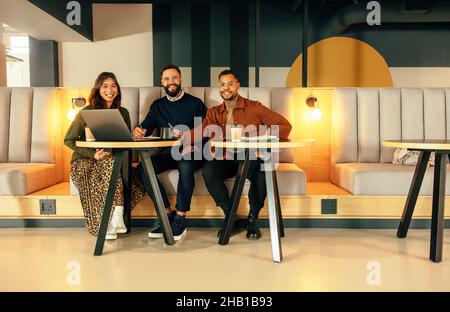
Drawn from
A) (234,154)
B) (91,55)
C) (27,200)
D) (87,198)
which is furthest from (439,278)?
(91,55)

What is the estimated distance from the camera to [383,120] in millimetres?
3492

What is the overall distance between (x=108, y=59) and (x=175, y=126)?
549 cm

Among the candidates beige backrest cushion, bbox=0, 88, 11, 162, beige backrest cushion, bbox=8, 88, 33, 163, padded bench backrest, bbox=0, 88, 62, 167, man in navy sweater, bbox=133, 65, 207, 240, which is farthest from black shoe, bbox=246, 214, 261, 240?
beige backrest cushion, bbox=0, 88, 11, 162

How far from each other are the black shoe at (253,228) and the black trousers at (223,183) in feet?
0.12

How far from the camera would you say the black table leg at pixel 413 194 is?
2690mm

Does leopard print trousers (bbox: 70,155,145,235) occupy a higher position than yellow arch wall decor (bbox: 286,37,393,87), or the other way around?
yellow arch wall decor (bbox: 286,37,393,87)

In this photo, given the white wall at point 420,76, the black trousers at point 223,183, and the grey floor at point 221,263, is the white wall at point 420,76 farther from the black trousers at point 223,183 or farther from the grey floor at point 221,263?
the black trousers at point 223,183

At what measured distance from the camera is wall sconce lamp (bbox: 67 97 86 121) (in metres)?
3.53

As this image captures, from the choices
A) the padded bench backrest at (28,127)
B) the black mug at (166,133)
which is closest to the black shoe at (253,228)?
the black mug at (166,133)

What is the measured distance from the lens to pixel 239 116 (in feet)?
10.3

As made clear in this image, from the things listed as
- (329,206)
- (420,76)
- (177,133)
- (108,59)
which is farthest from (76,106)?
(420,76)

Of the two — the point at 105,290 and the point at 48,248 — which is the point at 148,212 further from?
the point at 105,290

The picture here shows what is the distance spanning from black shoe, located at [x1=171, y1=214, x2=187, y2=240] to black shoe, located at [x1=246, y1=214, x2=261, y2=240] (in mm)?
436

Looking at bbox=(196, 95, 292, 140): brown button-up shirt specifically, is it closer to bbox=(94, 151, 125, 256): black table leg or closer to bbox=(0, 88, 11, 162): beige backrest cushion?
bbox=(94, 151, 125, 256): black table leg
